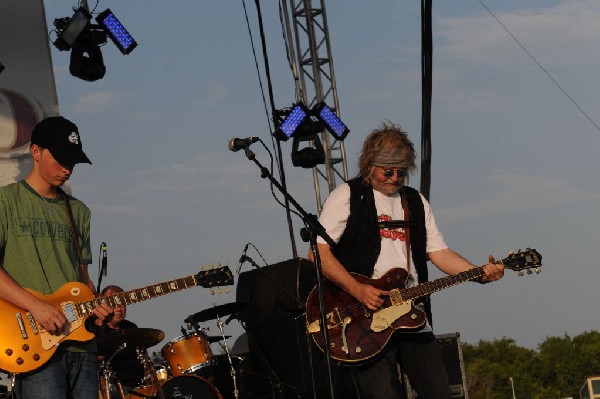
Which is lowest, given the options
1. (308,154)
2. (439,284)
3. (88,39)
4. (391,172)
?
(439,284)

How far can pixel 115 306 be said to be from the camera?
4832mm

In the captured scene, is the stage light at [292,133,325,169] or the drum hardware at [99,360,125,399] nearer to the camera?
the drum hardware at [99,360,125,399]

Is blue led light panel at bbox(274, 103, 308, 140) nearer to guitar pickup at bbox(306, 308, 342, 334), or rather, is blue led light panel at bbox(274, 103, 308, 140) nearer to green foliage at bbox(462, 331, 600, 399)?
guitar pickup at bbox(306, 308, 342, 334)

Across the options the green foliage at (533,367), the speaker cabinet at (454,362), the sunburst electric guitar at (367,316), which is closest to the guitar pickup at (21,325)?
the sunburst electric guitar at (367,316)

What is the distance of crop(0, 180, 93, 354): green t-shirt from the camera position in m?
4.62

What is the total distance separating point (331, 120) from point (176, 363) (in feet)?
10.7

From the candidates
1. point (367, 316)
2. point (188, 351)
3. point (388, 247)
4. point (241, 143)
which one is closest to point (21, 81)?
point (188, 351)

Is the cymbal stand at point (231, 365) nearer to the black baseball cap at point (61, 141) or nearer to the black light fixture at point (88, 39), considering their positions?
the black light fixture at point (88, 39)

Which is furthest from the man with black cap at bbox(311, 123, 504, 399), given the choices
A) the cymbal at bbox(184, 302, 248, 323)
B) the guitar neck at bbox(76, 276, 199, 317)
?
the cymbal at bbox(184, 302, 248, 323)

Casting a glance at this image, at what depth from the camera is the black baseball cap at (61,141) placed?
4.74 m

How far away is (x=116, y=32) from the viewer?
9484mm

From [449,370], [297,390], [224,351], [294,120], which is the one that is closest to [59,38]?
[294,120]

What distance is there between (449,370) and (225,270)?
2853 millimetres

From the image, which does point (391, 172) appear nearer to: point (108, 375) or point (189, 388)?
point (108, 375)
